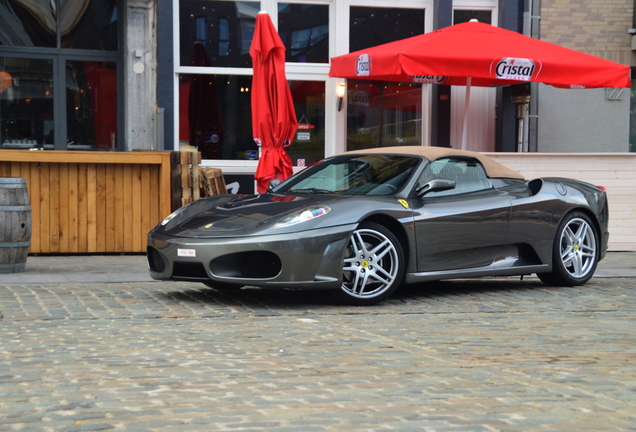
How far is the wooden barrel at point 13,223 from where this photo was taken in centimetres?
918

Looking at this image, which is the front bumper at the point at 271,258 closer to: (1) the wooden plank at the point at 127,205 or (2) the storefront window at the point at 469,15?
(1) the wooden plank at the point at 127,205

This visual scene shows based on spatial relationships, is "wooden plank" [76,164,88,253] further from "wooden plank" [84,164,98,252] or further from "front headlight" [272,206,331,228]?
"front headlight" [272,206,331,228]

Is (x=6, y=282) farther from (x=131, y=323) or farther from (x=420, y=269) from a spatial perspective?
(x=420, y=269)

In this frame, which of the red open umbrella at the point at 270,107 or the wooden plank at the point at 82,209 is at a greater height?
the red open umbrella at the point at 270,107

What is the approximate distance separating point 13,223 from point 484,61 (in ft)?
19.2

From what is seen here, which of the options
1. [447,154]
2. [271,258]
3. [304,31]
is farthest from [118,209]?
[304,31]

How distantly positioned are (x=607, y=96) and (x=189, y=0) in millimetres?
6646

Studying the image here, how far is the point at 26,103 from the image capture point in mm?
14430

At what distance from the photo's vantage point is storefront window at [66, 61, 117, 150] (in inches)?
573

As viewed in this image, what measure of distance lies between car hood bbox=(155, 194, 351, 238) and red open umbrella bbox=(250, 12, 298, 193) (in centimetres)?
409

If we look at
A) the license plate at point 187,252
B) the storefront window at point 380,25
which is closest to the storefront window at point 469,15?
the storefront window at point 380,25

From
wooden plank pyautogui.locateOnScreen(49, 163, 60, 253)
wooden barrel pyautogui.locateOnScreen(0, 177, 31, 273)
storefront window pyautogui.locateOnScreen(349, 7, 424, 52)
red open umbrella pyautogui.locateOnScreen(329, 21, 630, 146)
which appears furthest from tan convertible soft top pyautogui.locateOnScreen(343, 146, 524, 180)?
storefront window pyautogui.locateOnScreen(349, 7, 424, 52)

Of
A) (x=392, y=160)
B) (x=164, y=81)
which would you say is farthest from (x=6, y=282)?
(x=164, y=81)

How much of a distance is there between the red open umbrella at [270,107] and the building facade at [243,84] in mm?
2182
